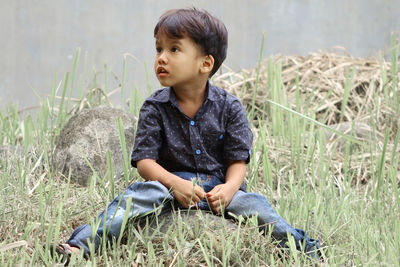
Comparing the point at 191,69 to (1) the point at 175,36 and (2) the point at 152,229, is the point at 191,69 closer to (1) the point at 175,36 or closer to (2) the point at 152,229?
(1) the point at 175,36

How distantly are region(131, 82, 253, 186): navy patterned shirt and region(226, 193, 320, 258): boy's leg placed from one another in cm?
11

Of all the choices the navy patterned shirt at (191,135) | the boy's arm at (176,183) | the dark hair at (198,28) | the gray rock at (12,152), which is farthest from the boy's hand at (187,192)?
the gray rock at (12,152)

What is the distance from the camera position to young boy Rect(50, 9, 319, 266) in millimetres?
1450

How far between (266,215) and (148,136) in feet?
1.19

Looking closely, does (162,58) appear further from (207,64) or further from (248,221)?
(248,221)

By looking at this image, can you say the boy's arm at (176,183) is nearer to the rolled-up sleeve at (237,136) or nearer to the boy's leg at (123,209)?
the boy's leg at (123,209)

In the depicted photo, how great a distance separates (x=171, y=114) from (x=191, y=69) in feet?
0.45

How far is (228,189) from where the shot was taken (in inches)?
58.7

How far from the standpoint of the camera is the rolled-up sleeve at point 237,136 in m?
1.55

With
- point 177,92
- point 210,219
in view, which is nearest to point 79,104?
point 177,92

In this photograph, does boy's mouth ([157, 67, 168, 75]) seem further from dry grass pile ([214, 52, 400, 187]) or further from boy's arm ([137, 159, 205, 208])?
dry grass pile ([214, 52, 400, 187])

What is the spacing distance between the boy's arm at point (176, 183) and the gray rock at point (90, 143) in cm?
54

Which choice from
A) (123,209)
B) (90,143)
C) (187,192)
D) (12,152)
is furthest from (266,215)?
(12,152)

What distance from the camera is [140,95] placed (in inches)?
94.6
